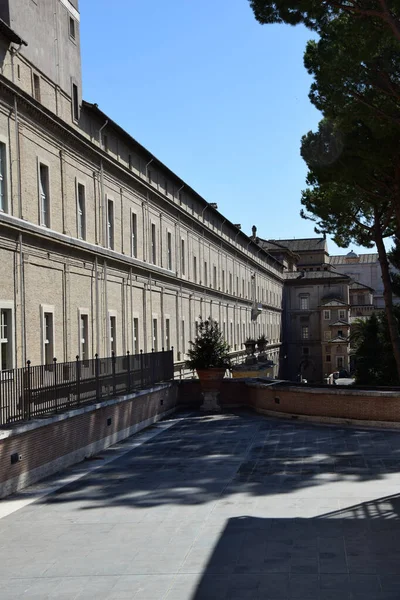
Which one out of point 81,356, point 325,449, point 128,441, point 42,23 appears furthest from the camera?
point 81,356

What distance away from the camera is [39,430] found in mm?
13602

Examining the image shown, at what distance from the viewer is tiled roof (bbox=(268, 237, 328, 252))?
104 meters

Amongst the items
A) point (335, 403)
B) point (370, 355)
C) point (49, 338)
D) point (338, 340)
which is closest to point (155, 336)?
point (49, 338)

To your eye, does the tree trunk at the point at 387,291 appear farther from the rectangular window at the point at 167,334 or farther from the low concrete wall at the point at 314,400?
the rectangular window at the point at 167,334

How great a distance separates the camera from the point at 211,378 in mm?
25000

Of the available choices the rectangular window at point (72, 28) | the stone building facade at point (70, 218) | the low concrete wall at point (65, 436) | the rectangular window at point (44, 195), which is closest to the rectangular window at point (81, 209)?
the stone building facade at point (70, 218)

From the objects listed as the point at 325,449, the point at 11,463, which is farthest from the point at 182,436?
the point at 11,463

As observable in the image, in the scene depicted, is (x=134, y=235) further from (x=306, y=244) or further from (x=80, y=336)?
(x=306, y=244)

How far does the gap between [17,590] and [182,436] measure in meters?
11.8

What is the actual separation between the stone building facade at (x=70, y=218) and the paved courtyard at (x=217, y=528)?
16.5ft

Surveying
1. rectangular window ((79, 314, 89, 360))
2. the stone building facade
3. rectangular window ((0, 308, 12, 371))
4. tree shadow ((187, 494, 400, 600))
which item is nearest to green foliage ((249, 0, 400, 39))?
the stone building facade

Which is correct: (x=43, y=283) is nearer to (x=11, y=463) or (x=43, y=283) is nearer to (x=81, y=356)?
(x=81, y=356)

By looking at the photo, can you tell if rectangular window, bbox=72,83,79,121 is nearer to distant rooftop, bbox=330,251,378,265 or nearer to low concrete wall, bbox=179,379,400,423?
low concrete wall, bbox=179,379,400,423

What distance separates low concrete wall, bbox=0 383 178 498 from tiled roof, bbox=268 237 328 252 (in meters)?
83.7
